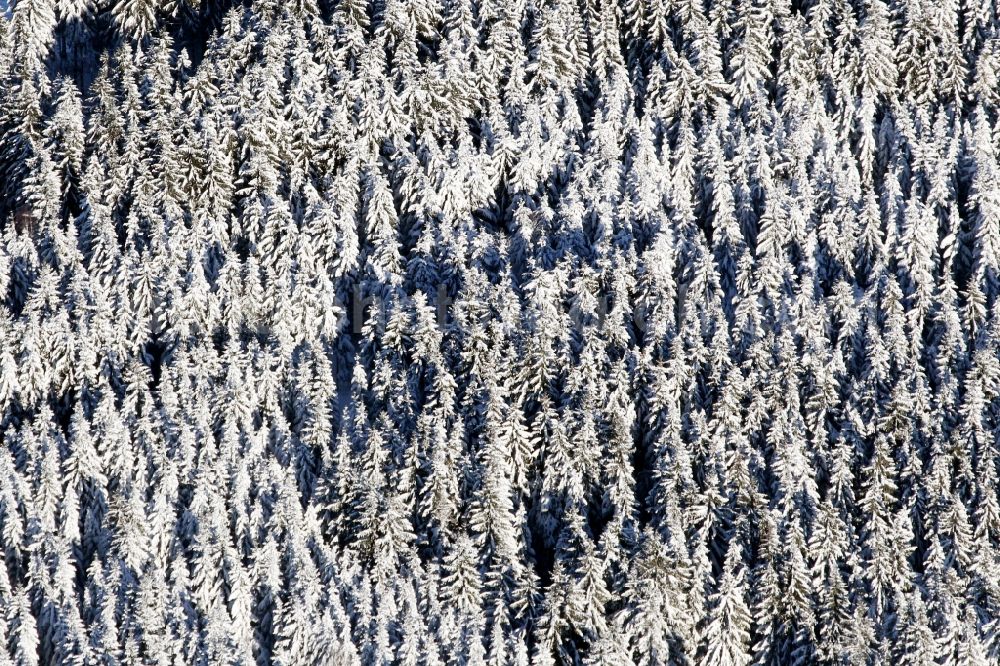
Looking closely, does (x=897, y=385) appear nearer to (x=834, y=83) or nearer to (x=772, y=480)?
(x=772, y=480)

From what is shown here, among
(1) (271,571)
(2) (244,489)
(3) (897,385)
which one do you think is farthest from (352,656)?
(3) (897,385)

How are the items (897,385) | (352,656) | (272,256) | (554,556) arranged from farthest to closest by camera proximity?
1. (272,256)
2. (897,385)
3. (554,556)
4. (352,656)

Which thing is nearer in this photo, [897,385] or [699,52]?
[897,385]

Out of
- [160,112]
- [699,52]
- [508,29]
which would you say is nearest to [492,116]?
[508,29]

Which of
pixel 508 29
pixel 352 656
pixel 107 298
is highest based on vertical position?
pixel 508 29

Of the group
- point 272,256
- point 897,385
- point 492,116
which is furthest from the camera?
point 492,116

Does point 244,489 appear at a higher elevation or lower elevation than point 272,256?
lower
